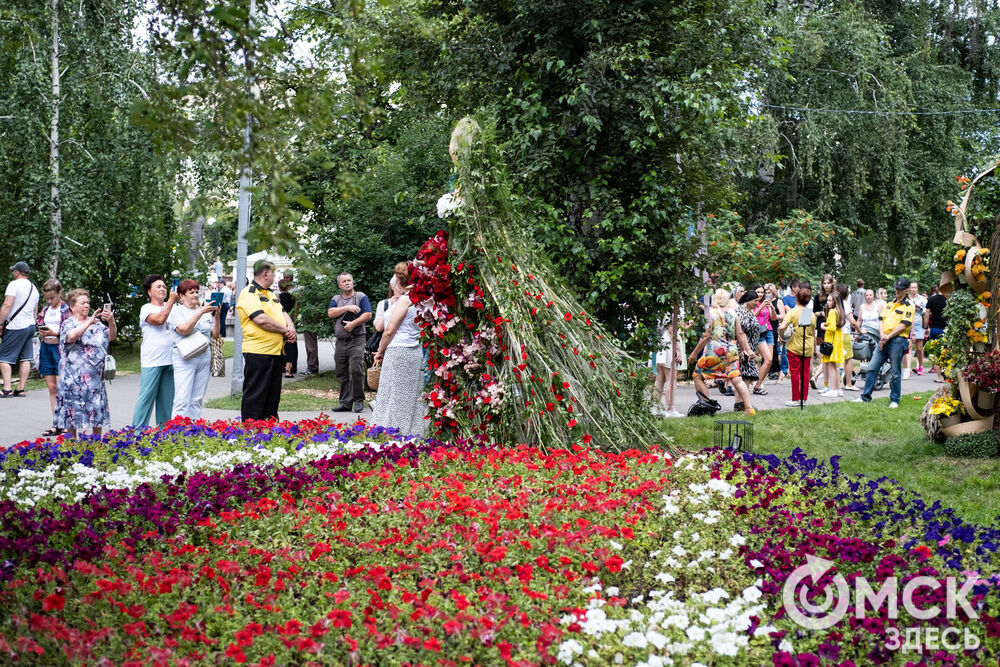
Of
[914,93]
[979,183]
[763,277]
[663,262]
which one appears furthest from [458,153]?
[914,93]

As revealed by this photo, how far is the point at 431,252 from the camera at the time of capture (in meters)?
7.26

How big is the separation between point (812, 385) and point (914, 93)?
35.2 feet

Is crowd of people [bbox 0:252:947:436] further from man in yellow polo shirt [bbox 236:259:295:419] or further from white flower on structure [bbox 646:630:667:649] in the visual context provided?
white flower on structure [bbox 646:630:667:649]

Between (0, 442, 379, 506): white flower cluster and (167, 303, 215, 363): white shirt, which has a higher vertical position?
(167, 303, 215, 363): white shirt

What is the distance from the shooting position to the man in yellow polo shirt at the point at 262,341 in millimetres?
8359

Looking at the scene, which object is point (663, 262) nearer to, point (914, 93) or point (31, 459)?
point (31, 459)

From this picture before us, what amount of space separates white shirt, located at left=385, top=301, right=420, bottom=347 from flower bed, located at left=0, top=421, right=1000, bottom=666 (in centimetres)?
149

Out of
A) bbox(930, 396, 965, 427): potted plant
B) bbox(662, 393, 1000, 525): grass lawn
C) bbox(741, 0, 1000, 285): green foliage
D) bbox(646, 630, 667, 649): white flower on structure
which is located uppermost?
bbox(741, 0, 1000, 285): green foliage

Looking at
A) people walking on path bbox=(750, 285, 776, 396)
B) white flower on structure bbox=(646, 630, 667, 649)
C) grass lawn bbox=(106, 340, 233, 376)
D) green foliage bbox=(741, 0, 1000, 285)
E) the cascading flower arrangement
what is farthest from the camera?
green foliage bbox=(741, 0, 1000, 285)

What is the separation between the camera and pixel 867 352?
15.9m

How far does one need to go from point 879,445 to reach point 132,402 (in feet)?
30.0

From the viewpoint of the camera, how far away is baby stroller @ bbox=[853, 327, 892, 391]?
50.4ft

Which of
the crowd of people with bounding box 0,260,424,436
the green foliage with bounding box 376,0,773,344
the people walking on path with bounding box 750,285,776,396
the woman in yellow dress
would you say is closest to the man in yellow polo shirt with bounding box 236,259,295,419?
the crowd of people with bounding box 0,260,424,436

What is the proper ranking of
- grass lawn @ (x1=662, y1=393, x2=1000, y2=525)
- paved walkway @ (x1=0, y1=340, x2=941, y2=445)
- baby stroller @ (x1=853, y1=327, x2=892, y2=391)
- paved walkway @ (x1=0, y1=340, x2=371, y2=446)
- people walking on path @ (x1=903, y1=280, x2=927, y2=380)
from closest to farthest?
grass lawn @ (x1=662, y1=393, x2=1000, y2=525), paved walkway @ (x1=0, y1=340, x2=371, y2=446), paved walkway @ (x1=0, y1=340, x2=941, y2=445), baby stroller @ (x1=853, y1=327, x2=892, y2=391), people walking on path @ (x1=903, y1=280, x2=927, y2=380)
